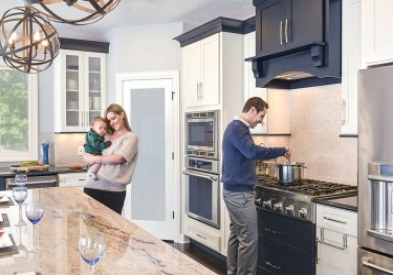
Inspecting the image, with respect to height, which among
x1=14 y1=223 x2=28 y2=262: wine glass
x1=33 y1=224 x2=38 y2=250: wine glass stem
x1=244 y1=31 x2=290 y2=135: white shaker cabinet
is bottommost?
x1=14 y1=223 x2=28 y2=262: wine glass

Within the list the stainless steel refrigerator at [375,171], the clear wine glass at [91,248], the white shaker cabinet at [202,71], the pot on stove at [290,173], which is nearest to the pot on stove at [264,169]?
the pot on stove at [290,173]

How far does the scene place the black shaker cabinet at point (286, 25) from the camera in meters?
2.82

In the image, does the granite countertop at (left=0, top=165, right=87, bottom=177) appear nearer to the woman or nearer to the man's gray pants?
the woman

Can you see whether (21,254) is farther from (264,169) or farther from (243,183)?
(264,169)

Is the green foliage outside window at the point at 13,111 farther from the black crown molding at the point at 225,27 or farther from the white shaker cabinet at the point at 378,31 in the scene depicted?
the white shaker cabinet at the point at 378,31

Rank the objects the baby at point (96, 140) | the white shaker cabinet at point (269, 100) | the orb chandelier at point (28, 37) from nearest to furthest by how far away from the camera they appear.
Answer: the orb chandelier at point (28, 37) → the baby at point (96, 140) → the white shaker cabinet at point (269, 100)

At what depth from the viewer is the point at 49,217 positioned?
7.09ft

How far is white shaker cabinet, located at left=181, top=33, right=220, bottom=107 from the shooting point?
3828 mm

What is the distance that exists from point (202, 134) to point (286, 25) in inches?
58.5

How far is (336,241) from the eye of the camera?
2.52 meters

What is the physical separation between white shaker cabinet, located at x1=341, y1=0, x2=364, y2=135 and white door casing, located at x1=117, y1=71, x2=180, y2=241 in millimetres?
2223

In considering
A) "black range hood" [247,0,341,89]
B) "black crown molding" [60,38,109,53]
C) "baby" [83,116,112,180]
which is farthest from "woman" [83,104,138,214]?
"black crown molding" [60,38,109,53]

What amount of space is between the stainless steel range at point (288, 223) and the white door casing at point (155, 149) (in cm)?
160

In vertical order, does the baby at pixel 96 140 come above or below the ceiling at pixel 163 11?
below
